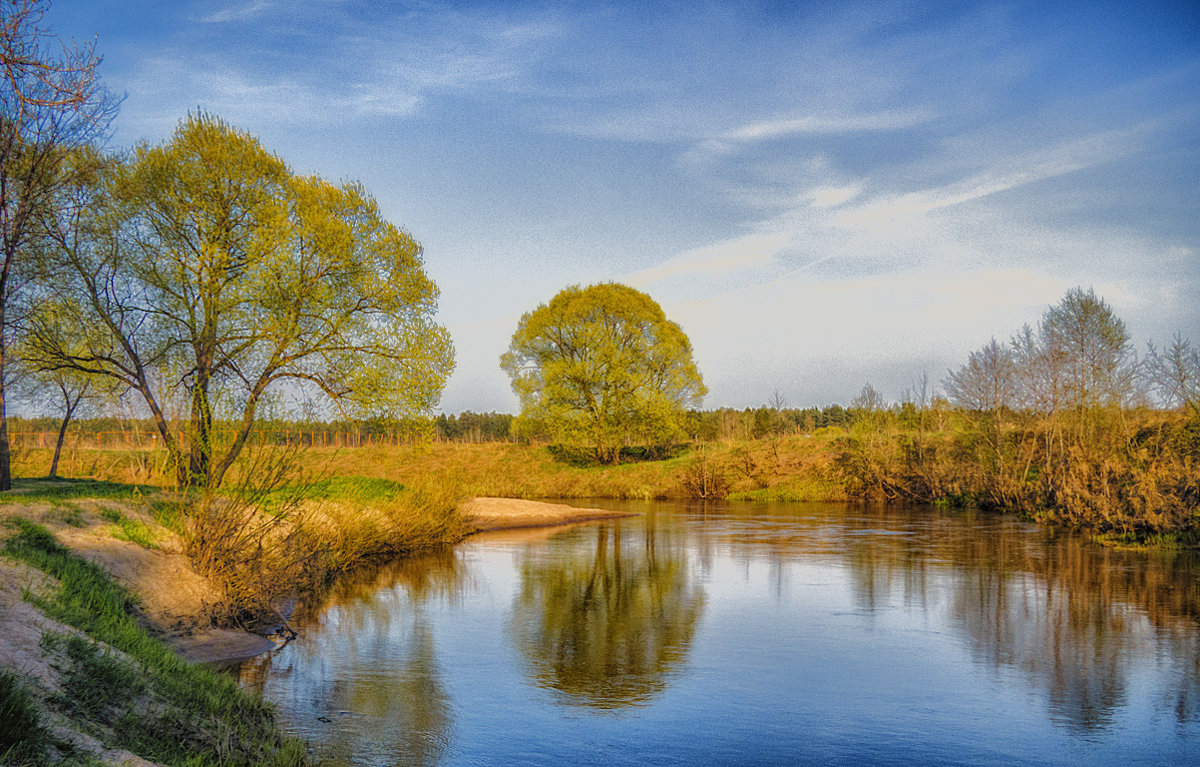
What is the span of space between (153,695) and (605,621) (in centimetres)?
832

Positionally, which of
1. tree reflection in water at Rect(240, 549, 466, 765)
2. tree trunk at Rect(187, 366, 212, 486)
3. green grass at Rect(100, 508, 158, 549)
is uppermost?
tree trunk at Rect(187, 366, 212, 486)

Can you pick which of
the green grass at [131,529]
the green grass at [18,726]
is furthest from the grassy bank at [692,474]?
the green grass at [18,726]

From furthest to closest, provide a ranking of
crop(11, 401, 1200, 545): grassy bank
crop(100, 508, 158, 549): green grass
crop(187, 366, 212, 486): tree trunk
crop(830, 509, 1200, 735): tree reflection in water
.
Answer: crop(11, 401, 1200, 545): grassy bank, crop(100, 508, 158, 549): green grass, crop(187, 366, 212, 486): tree trunk, crop(830, 509, 1200, 735): tree reflection in water

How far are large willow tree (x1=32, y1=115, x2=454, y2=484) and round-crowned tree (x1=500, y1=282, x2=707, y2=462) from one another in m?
22.6

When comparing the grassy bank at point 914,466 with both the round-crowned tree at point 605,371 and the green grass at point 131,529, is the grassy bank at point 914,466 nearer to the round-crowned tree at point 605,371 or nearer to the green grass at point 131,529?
the round-crowned tree at point 605,371

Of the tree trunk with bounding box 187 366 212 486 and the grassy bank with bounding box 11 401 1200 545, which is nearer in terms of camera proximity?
the tree trunk with bounding box 187 366 212 486

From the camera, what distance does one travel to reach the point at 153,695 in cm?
766

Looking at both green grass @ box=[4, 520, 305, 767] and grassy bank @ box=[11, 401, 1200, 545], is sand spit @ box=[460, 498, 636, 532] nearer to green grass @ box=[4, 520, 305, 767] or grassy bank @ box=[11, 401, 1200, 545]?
grassy bank @ box=[11, 401, 1200, 545]

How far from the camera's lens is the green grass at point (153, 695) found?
22.2ft

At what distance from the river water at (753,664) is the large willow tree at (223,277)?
370 inches

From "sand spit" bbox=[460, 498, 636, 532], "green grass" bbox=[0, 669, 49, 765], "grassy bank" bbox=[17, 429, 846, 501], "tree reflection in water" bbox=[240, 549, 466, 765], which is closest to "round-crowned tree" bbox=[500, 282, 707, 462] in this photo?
"grassy bank" bbox=[17, 429, 846, 501]

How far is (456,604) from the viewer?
16.1 m

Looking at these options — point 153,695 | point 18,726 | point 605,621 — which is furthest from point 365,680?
point 18,726

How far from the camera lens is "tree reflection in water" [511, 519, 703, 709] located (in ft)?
34.8
